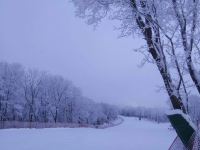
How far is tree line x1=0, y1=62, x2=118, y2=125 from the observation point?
68938mm

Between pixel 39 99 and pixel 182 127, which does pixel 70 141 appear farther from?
pixel 39 99

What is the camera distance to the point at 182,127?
200 inches

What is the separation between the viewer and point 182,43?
6.93 meters

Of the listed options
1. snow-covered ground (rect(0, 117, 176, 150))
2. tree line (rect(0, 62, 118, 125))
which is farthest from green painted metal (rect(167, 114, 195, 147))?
tree line (rect(0, 62, 118, 125))

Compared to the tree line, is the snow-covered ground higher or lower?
lower

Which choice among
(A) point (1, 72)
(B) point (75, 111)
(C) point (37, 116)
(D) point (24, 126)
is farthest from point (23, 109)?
(D) point (24, 126)

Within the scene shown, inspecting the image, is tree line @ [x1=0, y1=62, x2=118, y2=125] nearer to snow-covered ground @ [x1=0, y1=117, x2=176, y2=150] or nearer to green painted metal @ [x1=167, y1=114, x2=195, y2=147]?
snow-covered ground @ [x1=0, y1=117, x2=176, y2=150]

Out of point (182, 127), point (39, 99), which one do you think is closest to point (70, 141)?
point (182, 127)

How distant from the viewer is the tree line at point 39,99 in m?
68.9

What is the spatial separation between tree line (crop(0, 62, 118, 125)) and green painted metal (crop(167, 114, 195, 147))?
55.7 metres

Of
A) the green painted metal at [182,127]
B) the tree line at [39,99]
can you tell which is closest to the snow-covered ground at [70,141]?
the green painted metal at [182,127]

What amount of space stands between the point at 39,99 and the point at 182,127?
3083 inches

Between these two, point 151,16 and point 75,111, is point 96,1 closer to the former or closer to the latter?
point 151,16

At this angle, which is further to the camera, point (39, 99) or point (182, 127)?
point (39, 99)
